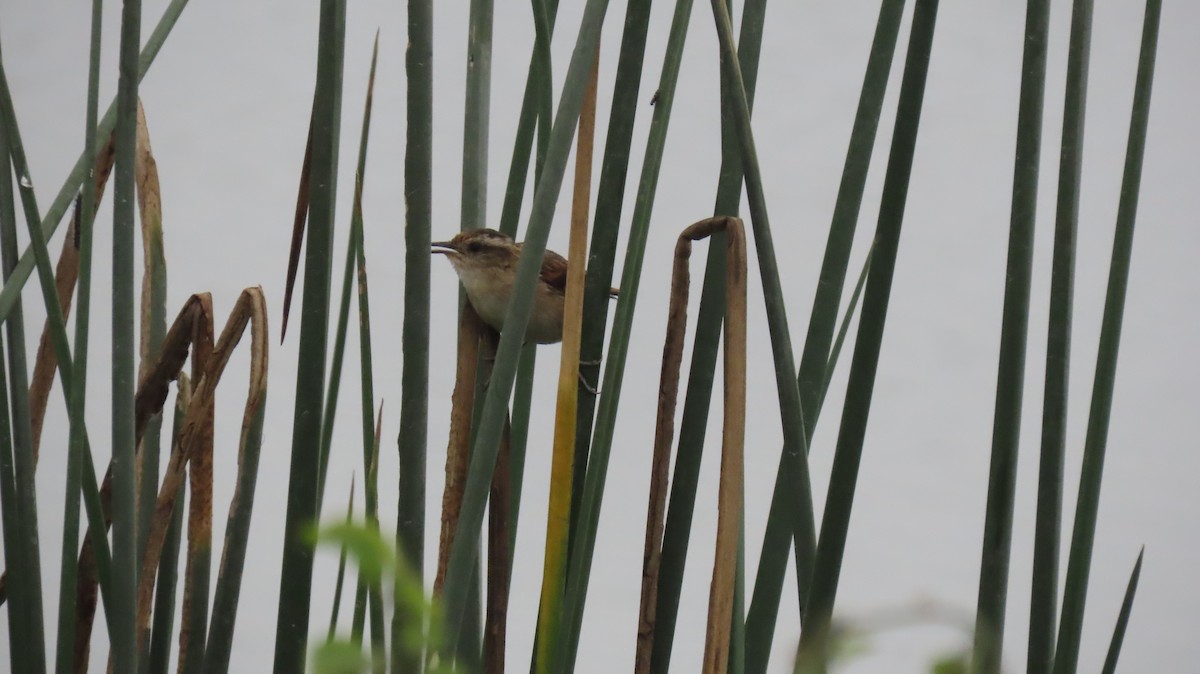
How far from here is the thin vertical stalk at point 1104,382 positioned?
66 centimetres

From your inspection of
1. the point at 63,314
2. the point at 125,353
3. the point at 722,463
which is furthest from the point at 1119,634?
the point at 63,314

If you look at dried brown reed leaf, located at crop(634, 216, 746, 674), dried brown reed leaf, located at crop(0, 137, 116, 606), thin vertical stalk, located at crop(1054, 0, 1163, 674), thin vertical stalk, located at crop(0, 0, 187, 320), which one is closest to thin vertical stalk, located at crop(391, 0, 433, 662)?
dried brown reed leaf, located at crop(634, 216, 746, 674)

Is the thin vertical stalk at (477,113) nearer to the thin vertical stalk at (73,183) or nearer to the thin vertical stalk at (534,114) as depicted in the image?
the thin vertical stalk at (534,114)

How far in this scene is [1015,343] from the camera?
0.60 meters

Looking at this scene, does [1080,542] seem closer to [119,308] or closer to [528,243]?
[528,243]

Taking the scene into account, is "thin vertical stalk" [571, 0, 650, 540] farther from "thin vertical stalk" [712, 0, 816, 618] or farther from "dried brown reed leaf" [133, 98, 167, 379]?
"dried brown reed leaf" [133, 98, 167, 379]

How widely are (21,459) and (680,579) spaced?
1.51 ft

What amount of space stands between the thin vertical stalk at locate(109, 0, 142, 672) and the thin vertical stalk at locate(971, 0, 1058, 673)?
48 cm

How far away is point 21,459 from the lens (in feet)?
2.48

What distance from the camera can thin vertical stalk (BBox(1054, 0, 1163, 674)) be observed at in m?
0.66

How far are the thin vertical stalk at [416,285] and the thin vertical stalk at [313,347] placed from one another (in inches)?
2.8

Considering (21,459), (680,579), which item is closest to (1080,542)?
(680,579)

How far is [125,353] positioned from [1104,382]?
590 millimetres

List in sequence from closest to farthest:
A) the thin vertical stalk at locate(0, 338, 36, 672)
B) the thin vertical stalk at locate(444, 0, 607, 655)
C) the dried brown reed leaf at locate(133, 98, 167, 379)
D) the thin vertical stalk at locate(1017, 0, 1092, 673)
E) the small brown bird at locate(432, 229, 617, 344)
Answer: the thin vertical stalk at locate(444, 0, 607, 655)
the thin vertical stalk at locate(1017, 0, 1092, 673)
the thin vertical stalk at locate(0, 338, 36, 672)
the dried brown reed leaf at locate(133, 98, 167, 379)
the small brown bird at locate(432, 229, 617, 344)
